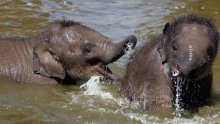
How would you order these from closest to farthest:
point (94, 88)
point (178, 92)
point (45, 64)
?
point (178, 92) → point (94, 88) → point (45, 64)

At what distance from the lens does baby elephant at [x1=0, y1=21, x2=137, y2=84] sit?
1013cm

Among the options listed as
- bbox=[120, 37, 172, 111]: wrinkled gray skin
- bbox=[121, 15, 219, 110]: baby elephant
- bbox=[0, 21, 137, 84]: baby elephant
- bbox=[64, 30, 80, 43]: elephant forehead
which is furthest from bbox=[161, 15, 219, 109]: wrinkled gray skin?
bbox=[64, 30, 80, 43]: elephant forehead

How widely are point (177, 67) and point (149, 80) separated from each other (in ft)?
2.70

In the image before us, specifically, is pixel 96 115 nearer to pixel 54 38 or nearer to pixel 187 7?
pixel 54 38

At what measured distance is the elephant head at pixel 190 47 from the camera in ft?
24.2

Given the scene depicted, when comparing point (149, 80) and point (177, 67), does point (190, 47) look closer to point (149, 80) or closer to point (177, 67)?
point (177, 67)

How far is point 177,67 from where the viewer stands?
7559 mm

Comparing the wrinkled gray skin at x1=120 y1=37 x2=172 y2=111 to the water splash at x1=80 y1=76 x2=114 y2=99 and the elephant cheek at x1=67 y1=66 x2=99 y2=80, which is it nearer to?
the water splash at x1=80 y1=76 x2=114 y2=99

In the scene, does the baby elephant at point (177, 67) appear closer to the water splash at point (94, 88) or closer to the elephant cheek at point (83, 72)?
the water splash at point (94, 88)

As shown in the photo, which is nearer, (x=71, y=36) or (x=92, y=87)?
(x=92, y=87)

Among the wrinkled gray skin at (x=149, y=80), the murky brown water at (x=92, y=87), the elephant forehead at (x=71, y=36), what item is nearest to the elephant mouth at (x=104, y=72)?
the murky brown water at (x=92, y=87)

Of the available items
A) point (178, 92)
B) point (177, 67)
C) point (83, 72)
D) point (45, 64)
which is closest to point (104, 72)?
point (83, 72)

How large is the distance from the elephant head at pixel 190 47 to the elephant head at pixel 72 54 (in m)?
2.21

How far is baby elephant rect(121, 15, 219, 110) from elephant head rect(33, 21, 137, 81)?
4.37 ft
